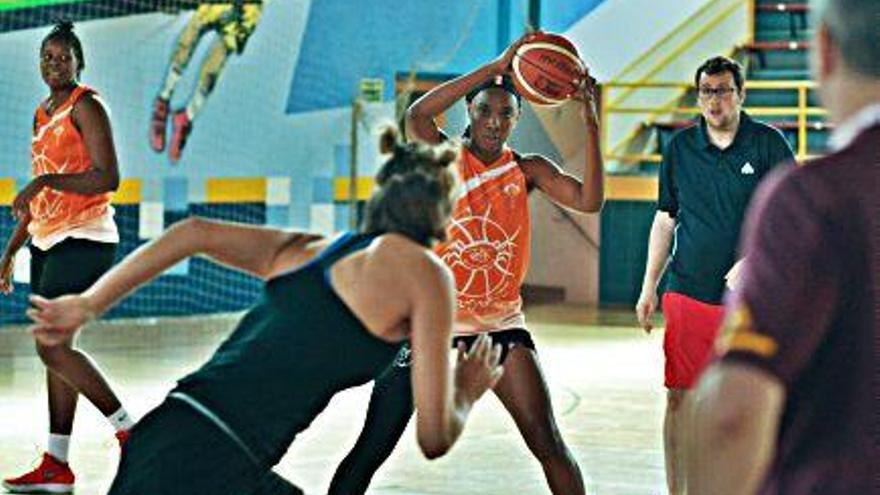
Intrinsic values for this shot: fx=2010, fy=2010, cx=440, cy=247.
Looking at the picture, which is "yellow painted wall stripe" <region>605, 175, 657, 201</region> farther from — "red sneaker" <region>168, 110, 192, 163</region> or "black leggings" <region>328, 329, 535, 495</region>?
"black leggings" <region>328, 329, 535, 495</region>

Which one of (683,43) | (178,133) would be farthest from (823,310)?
(683,43)

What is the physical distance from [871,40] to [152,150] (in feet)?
48.6

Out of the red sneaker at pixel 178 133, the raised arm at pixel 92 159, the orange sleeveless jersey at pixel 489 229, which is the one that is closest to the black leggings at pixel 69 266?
the raised arm at pixel 92 159

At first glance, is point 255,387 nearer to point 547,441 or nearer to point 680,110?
point 547,441

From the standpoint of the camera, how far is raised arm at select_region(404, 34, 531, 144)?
6965mm

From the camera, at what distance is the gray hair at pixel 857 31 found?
222cm

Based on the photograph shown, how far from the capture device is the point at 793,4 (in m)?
21.4

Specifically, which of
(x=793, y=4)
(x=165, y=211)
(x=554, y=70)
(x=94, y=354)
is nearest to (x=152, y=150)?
(x=165, y=211)

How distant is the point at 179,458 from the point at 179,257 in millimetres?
412

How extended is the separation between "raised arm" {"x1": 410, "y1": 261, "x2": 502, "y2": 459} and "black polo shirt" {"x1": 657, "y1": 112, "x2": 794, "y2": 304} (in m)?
3.43

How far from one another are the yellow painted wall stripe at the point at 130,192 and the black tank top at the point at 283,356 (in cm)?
1236

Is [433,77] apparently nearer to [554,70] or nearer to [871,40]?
[554,70]

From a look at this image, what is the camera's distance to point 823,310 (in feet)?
7.34

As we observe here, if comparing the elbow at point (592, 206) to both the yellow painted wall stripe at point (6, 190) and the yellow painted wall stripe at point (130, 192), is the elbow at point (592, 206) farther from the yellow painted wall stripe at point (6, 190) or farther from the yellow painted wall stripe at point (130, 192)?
the yellow painted wall stripe at point (130, 192)
